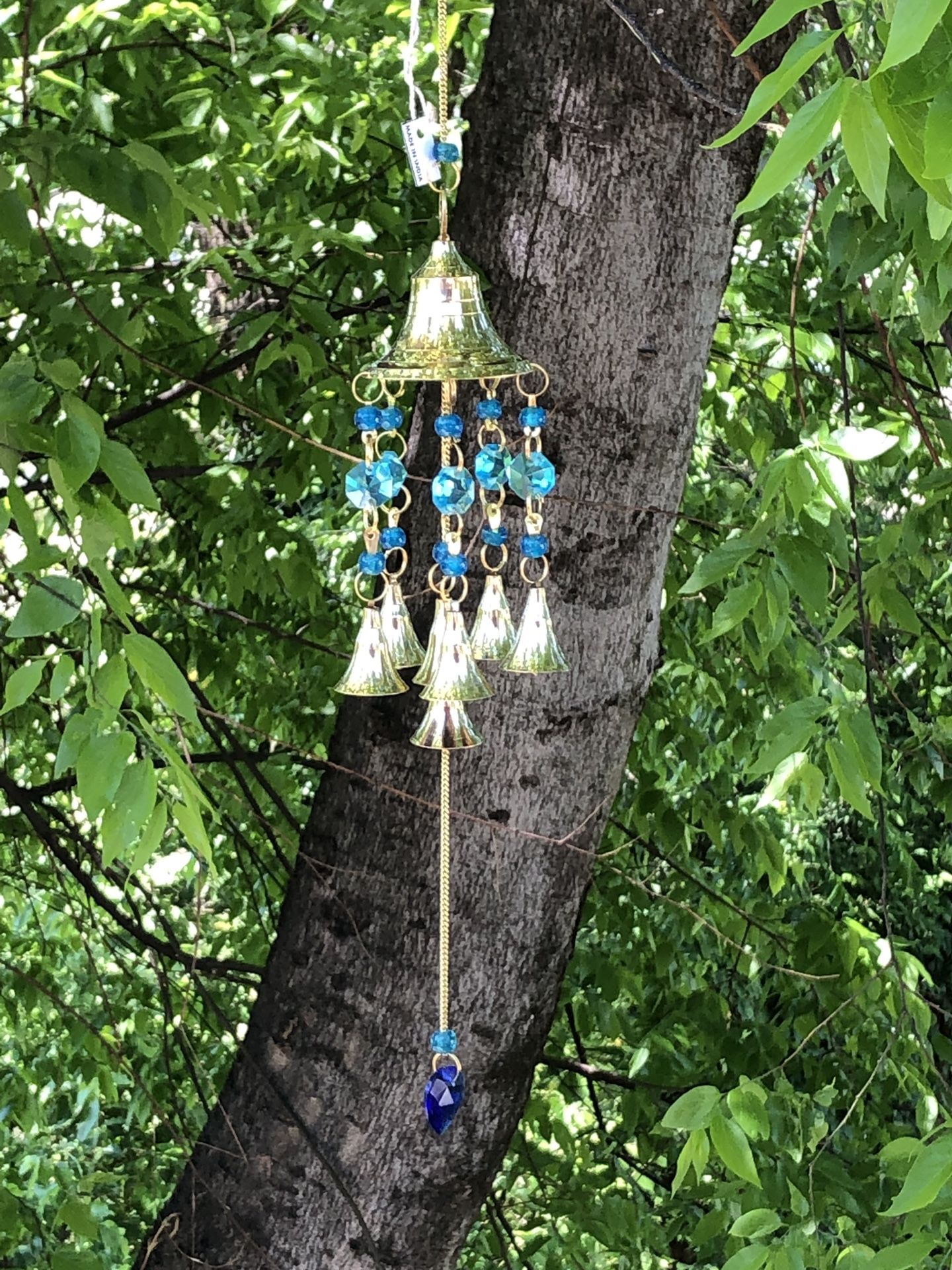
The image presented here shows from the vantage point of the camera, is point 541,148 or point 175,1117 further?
point 175,1117

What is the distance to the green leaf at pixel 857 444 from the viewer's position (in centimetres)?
103

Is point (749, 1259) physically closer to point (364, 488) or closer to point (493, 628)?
point (493, 628)

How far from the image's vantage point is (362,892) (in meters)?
1.30

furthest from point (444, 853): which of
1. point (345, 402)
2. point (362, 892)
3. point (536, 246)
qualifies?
point (345, 402)

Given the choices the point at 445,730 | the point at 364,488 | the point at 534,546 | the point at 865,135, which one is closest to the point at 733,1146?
the point at 445,730

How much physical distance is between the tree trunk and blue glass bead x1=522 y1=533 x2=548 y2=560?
0.11 meters

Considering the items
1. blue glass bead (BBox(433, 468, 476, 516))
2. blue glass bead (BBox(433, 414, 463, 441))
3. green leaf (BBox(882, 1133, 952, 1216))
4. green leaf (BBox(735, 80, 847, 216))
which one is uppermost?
green leaf (BBox(735, 80, 847, 216))

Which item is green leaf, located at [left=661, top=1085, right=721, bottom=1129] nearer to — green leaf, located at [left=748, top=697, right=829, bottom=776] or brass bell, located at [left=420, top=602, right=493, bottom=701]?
green leaf, located at [left=748, top=697, right=829, bottom=776]

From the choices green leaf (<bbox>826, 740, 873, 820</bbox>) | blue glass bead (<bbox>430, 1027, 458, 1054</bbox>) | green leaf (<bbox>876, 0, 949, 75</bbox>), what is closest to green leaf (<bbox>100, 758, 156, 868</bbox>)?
blue glass bead (<bbox>430, 1027, 458, 1054</bbox>)

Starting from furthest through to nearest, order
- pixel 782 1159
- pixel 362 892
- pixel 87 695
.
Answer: pixel 782 1159, pixel 362 892, pixel 87 695

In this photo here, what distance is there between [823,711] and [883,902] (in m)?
0.26

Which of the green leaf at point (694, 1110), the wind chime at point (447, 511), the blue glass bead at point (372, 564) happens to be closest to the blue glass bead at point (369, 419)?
the wind chime at point (447, 511)

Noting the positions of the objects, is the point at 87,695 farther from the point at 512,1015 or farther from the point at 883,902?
the point at 883,902

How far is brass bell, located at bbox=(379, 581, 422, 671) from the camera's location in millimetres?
1135
